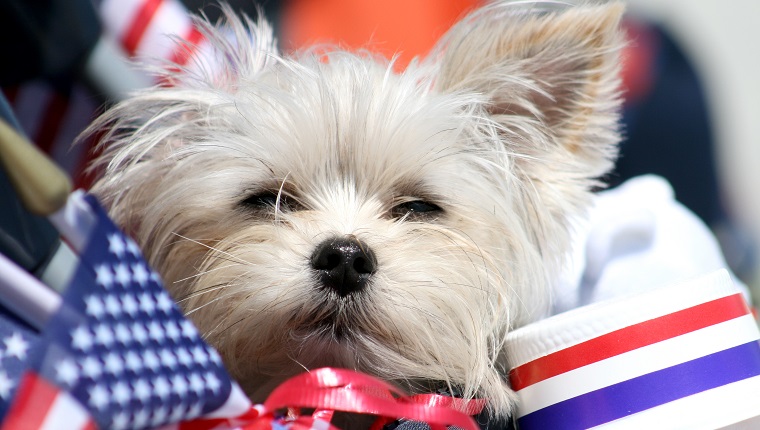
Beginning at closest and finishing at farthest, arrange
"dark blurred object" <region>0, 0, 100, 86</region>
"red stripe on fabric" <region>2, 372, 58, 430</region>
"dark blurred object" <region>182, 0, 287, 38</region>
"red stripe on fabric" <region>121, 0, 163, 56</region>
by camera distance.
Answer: "red stripe on fabric" <region>2, 372, 58, 430</region>, "dark blurred object" <region>0, 0, 100, 86</region>, "red stripe on fabric" <region>121, 0, 163, 56</region>, "dark blurred object" <region>182, 0, 287, 38</region>

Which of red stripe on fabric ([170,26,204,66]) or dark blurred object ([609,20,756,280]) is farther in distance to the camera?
dark blurred object ([609,20,756,280])

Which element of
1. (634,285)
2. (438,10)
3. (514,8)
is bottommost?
(634,285)

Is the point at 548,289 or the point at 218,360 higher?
the point at 548,289

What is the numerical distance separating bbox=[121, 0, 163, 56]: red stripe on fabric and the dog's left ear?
0.52 m

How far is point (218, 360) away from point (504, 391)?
15.3 inches

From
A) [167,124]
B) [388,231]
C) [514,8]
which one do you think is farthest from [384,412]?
[514,8]

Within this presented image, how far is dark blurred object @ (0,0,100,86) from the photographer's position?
4.12ft

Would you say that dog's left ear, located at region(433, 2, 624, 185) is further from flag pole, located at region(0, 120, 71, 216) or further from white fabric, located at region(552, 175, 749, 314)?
flag pole, located at region(0, 120, 71, 216)

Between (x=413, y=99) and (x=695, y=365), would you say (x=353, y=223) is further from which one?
(x=695, y=365)

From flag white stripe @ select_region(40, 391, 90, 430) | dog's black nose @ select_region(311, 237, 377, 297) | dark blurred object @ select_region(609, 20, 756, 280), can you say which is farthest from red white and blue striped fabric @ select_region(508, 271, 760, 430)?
dark blurred object @ select_region(609, 20, 756, 280)

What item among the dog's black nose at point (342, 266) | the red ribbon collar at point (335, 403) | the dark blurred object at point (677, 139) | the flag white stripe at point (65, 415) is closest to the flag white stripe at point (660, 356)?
the red ribbon collar at point (335, 403)

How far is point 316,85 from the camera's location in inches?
42.0

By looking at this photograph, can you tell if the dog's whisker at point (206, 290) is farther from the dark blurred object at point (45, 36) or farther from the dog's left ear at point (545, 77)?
the dark blurred object at point (45, 36)

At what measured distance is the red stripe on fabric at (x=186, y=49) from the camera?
1205mm
